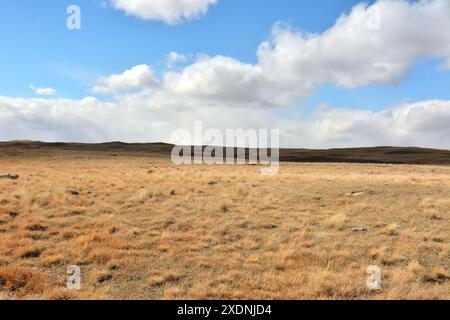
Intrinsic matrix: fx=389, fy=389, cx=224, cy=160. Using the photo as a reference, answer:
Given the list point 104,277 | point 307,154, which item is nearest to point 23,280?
point 104,277

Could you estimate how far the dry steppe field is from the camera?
418 inches

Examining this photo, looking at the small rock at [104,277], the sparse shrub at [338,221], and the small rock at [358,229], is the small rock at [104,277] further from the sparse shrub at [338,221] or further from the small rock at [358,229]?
the small rock at [358,229]

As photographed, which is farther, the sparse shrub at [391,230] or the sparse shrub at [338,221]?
the sparse shrub at [338,221]

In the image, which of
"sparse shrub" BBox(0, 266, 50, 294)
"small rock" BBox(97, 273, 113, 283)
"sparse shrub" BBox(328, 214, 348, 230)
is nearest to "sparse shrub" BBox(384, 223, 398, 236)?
"sparse shrub" BBox(328, 214, 348, 230)

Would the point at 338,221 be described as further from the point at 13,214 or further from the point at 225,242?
the point at 13,214

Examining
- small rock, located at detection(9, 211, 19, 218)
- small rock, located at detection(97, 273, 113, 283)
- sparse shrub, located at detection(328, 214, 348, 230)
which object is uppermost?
small rock, located at detection(9, 211, 19, 218)

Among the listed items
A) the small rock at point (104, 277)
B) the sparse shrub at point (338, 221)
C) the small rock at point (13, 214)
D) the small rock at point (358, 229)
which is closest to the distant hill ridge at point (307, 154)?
the small rock at point (13, 214)

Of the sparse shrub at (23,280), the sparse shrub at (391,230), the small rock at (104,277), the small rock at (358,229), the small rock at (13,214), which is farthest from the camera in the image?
the small rock at (13,214)

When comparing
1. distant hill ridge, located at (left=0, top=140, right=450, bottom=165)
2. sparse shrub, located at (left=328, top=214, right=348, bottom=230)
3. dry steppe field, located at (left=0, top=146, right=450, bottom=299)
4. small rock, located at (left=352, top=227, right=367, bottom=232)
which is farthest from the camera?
distant hill ridge, located at (left=0, top=140, right=450, bottom=165)

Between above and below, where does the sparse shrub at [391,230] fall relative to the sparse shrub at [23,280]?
above

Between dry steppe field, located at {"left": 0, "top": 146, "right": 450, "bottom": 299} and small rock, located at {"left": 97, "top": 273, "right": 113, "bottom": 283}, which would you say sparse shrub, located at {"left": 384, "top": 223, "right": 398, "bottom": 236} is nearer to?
dry steppe field, located at {"left": 0, "top": 146, "right": 450, "bottom": 299}

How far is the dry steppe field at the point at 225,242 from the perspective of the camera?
34.8 ft
